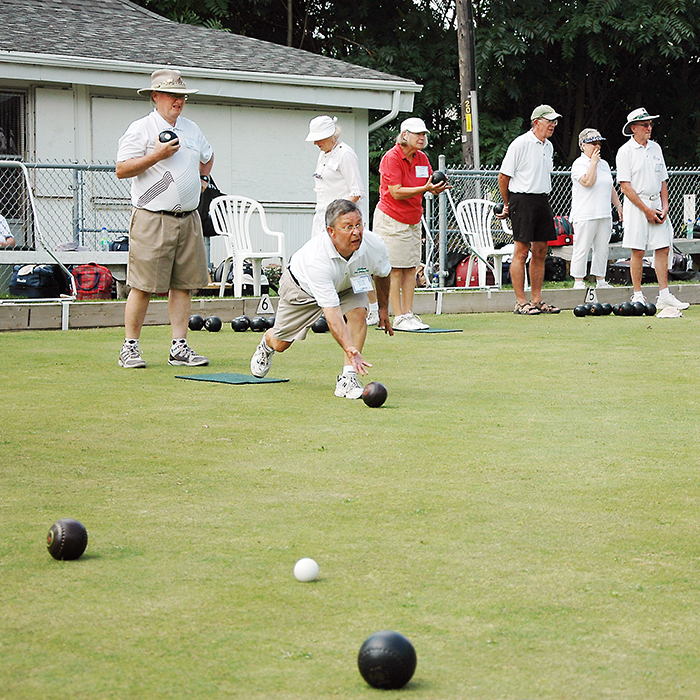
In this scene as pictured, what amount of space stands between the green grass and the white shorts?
594 centimetres

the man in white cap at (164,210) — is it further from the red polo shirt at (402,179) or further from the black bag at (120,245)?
the black bag at (120,245)

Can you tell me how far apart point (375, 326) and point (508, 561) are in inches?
318

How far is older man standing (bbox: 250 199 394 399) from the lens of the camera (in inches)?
260

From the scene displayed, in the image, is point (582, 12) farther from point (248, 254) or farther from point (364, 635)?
point (364, 635)

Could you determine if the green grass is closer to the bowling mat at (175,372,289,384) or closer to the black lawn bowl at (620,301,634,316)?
the bowling mat at (175,372,289,384)

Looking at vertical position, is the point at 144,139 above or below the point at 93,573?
above

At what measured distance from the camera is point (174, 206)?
319 inches

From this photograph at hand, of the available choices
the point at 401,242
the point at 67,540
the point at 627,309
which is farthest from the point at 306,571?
the point at 627,309

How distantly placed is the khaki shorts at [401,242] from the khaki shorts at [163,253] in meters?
3.01

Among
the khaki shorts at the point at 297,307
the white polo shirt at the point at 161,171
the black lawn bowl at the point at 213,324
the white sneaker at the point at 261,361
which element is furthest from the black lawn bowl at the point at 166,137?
the black lawn bowl at the point at 213,324

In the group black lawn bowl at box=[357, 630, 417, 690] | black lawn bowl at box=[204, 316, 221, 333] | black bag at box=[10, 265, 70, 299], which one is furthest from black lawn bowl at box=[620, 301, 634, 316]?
black lawn bowl at box=[357, 630, 417, 690]

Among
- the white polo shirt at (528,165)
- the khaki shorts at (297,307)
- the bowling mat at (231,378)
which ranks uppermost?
the white polo shirt at (528,165)

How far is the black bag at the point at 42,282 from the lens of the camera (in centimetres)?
1287

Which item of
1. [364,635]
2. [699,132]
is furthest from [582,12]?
[364,635]
